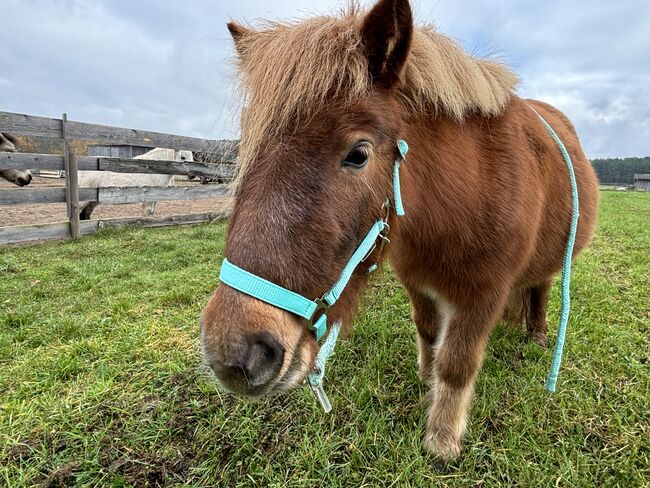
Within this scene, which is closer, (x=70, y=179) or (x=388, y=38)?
(x=388, y=38)

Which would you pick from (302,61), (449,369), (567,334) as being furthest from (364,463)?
(567,334)

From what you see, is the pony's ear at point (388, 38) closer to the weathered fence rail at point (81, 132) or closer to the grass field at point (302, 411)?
the grass field at point (302, 411)

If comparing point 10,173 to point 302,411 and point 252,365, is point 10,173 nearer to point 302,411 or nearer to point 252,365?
point 302,411

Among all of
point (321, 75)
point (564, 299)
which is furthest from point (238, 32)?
point (564, 299)

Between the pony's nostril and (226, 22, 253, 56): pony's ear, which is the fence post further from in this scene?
→ the pony's nostril

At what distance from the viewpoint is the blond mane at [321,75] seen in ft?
4.50

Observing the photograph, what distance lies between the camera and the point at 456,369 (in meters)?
2.15

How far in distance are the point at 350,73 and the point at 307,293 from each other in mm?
828

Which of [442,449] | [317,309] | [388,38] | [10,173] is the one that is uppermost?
[388,38]

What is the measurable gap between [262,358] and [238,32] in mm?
1651

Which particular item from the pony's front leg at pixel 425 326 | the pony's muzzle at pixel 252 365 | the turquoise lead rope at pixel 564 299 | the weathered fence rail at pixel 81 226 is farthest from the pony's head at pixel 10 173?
the turquoise lead rope at pixel 564 299

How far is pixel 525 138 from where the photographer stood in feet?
7.20

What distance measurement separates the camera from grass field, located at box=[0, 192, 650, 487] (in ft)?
6.36

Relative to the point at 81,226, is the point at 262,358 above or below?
above
